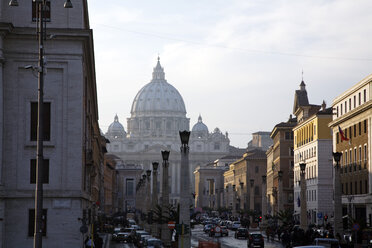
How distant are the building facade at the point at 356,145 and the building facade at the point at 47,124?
3067cm

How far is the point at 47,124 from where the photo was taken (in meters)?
43.8

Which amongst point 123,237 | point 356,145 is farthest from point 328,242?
point 123,237

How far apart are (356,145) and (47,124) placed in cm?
3799

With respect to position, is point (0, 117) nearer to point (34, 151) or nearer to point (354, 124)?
point (34, 151)

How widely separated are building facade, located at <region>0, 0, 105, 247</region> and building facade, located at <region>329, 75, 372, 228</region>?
3067cm

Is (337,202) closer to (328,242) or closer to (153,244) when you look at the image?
(328,242)

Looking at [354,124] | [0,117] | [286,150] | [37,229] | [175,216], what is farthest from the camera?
[286,150]

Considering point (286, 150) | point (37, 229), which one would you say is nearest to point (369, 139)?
point (37, 229)

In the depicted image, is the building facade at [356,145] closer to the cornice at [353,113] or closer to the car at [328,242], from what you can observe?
the cornice at [353,113]

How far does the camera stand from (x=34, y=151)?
43.5 m

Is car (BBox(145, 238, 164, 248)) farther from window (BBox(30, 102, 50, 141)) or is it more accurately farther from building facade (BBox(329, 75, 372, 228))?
building facade (BBox(329, 75, 372, 228))

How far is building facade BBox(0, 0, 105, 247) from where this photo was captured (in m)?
42.9

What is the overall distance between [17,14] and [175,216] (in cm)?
1720

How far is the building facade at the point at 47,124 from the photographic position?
42.9m
